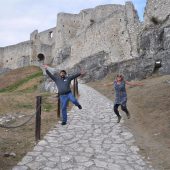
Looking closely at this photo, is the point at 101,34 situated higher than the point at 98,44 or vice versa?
the point at 101,34

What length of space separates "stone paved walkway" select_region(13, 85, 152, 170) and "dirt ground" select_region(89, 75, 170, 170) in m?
0.30

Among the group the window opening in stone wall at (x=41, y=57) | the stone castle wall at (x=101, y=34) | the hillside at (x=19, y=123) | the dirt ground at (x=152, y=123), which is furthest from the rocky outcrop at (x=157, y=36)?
the window opening in stone wall at (x=41, y=57)

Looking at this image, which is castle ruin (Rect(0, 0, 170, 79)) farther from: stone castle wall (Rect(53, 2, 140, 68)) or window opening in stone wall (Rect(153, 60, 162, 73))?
window opening in stone wall (Rect(153, 60, 162, 73))

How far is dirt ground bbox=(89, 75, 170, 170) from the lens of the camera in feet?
24.9

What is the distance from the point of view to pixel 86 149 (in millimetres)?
7883

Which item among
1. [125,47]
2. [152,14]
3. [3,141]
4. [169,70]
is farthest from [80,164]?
[125,47]

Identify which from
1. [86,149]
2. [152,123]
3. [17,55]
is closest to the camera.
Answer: [86,149]

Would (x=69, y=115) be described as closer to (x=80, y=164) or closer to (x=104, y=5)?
(x=80, y=164)

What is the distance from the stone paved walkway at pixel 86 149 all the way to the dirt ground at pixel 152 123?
1.00ft

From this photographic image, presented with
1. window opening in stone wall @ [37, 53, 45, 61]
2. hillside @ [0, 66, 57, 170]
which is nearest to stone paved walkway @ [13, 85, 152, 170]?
hillside @ [0, 66, 57, 170]

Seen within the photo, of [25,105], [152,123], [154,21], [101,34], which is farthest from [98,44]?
[152,123]

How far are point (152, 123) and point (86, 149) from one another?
3.37m

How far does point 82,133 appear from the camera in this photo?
374 inches

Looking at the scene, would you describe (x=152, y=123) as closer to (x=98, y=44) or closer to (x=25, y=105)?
(x=25, y=105)
